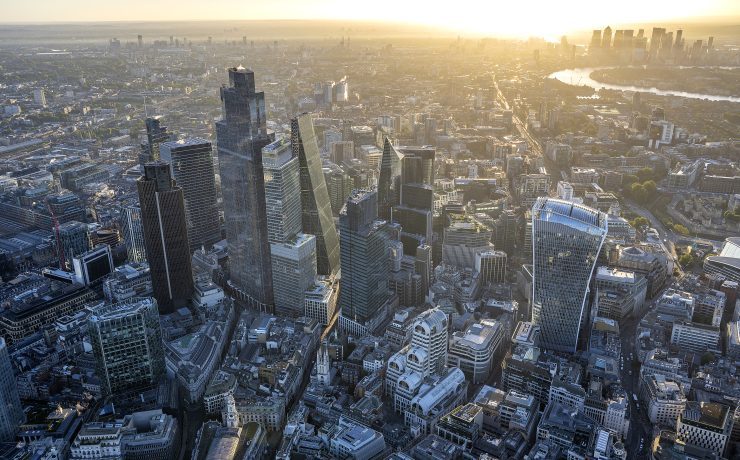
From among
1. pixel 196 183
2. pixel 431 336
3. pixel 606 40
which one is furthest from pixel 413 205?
pixel 606 40

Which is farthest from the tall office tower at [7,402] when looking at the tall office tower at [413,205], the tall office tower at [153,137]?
the tall office tower at [413,205]

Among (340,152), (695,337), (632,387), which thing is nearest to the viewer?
(632,387)

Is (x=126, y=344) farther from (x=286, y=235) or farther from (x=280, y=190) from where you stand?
(x=280, y=190)

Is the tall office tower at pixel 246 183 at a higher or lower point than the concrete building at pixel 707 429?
higher

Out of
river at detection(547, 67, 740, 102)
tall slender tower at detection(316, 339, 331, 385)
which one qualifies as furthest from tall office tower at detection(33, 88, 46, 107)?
river at detection(547, 67, 740, 102)

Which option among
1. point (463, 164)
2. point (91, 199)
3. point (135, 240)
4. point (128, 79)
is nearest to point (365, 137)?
point (463, 164)

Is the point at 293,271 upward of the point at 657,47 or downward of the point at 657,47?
downward

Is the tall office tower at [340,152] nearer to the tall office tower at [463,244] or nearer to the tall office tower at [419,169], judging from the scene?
the tall office tower at [419,169]
